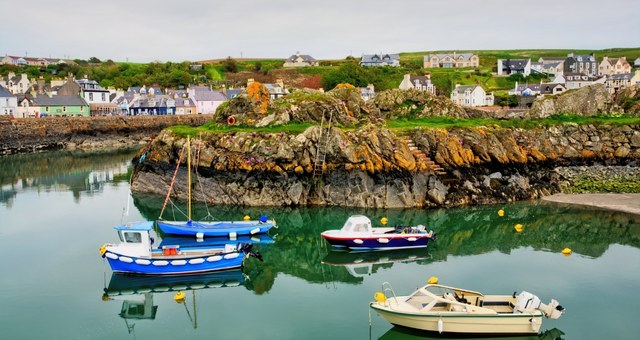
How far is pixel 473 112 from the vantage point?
7056 cm

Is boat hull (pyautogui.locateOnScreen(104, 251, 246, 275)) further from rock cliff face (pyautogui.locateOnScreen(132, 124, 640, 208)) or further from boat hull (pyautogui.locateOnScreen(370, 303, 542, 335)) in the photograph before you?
rock cliff face (pyautogui.locateOnScreen(132, 124, 640, 208))

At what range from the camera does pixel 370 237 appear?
31.5 meters

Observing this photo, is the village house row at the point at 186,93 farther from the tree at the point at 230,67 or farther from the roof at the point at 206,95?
the tree at the point at 230,67

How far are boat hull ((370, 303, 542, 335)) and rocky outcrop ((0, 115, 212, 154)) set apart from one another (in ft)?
225

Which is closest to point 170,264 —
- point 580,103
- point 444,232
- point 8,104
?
point 444,232

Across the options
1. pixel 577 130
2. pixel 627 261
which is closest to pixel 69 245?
pixel 627 261

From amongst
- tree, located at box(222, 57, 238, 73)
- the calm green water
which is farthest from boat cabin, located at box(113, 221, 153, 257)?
tree, located at box(222, 57, 238, 73)

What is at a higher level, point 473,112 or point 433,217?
point 473,112

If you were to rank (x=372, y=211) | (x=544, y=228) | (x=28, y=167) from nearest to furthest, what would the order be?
1. (x=544, y=228)
2. (x=372, y=211)
3. (x=28, y=167)

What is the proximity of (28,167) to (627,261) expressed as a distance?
57.0 meters

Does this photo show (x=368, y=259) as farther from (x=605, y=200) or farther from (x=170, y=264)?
(x=605, y=200)

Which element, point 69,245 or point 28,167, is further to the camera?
point 28,167

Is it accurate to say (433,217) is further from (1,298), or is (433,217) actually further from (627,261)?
(1,298)

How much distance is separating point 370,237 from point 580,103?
1646 inches
